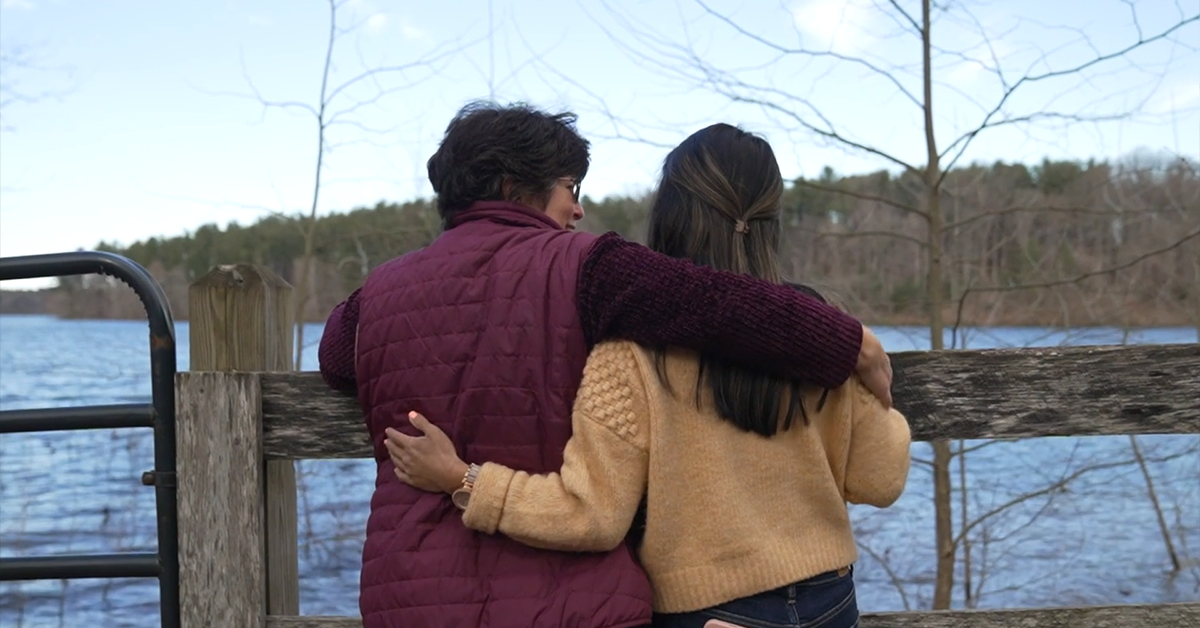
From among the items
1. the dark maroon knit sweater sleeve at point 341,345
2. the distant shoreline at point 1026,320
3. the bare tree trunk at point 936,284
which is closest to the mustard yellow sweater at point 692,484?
the dark maroon knit sweater sleeve at point 341,345

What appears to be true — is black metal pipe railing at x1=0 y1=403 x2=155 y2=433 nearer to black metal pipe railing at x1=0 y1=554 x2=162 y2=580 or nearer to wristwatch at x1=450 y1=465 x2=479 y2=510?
black metal pipe railing at x1=0 y1=554 x2=162 y2=580

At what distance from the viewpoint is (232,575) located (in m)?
2.56

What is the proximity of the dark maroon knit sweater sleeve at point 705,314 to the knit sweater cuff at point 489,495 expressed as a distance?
0.26 m

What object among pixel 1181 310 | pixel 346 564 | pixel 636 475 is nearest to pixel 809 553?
pixel 636 475

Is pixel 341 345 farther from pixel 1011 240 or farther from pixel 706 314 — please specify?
pixel 1011 240

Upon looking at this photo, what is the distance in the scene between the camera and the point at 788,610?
1893 mm

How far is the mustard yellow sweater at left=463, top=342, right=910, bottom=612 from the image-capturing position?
5.91ft

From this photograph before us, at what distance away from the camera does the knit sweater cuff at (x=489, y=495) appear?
5.89ft

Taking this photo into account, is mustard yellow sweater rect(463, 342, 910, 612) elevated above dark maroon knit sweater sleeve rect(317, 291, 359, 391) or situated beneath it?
situated beneath

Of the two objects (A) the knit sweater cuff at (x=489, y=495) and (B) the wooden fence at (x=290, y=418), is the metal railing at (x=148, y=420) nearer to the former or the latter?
(B) the wooden fence at (x=290, y=418)

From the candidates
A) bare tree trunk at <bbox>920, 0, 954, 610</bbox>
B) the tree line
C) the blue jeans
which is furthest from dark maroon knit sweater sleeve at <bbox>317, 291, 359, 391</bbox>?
bare tree trunk at <bbox>920, 0, 954, 610</bbox>

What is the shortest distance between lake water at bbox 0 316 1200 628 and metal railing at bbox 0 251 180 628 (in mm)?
3877

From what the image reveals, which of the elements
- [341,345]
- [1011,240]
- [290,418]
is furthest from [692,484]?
[1011,240]

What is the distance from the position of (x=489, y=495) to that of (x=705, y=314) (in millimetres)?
452
